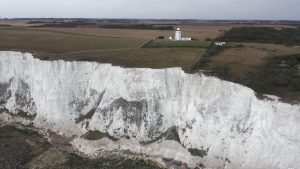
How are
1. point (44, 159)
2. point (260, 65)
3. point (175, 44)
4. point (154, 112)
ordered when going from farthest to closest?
point (175, 44) < point (260, 65) < point (154, 112) < point (44, 159)

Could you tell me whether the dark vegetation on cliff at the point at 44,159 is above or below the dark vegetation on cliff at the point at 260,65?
below

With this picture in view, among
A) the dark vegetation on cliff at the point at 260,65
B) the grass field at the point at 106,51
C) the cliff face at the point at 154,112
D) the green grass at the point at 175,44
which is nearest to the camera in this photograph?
the cliff face at the point at 154,112

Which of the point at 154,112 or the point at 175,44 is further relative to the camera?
the point at 175,44

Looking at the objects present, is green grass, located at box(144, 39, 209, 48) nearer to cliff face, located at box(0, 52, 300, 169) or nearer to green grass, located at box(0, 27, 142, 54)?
green grass, located at box(0, 27, 142, 54)

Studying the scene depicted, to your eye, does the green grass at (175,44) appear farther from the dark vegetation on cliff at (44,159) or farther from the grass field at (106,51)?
the dark vegetation on cliff at (44,159)

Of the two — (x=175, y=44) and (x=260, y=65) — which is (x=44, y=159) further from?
(x=175, y=44)

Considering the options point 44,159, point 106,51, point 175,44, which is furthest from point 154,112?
point 175,44

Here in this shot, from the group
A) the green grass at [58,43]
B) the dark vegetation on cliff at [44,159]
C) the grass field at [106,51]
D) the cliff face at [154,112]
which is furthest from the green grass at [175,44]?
the dark vegetation on cliff at [44,159]

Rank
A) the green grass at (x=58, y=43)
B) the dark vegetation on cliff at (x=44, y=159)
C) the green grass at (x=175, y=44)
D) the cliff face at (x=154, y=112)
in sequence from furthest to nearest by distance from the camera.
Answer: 1. the green grass at (x=175, y=44)
2. the green grass at (x=58, y=43)
3. the dark vegetation on cliff at (x=44, y=159)
4. the cliff face at (x=154, y=112)

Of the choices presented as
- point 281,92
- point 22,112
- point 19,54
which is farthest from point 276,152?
point 19,54

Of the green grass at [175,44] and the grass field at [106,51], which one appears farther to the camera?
the green grass at [175,44]
